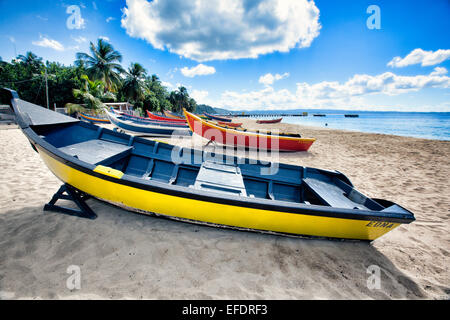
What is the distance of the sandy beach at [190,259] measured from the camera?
6.37 ft

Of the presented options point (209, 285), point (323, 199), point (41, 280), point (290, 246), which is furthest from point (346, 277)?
point (41, 280)

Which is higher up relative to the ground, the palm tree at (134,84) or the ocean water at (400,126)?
the palm tree at (134,84)

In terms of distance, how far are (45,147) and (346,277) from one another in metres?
5.03

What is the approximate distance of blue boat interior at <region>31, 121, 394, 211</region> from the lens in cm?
356

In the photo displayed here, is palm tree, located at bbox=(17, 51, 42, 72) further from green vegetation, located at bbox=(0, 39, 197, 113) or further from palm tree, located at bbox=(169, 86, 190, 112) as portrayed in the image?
palm tree, located at bbox=(169, 86, 190, 112)

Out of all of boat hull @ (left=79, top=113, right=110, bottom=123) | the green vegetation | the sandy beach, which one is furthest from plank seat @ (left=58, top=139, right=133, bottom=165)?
the green vegetation

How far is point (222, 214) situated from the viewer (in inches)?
96.3

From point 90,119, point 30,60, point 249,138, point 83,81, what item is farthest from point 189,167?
point 30,60

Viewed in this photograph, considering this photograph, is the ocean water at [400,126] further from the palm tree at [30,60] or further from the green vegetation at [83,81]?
the palm tree at [30,60]

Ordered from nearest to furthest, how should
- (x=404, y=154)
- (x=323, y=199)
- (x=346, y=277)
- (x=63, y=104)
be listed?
(x=346, y=277) < (x=323, y=199) < (x=404, y=154) < (x=63, y=104)

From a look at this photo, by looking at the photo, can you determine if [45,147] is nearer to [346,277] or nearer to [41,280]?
[41,280]

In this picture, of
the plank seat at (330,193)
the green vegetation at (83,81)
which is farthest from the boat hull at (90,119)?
the plank seat at (330,193)

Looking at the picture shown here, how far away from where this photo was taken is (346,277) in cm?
225

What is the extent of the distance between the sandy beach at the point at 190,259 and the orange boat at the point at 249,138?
19.7 ft
